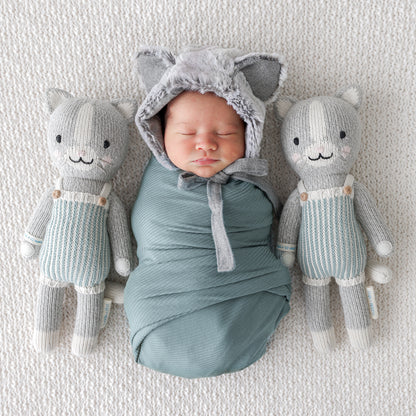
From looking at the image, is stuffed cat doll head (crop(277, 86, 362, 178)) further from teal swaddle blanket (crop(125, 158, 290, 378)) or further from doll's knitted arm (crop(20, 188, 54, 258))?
doll's knitted arm (crop(20, 188, 54, 258))

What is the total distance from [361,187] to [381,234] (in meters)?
0.11

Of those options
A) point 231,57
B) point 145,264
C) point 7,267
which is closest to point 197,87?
point 231,57

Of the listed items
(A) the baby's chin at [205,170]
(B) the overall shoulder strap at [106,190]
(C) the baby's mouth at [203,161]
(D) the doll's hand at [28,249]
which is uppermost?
(C) the baby's mouth at [203,161]

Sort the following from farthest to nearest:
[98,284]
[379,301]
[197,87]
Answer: [379,301]
[98,284]
[197,87]

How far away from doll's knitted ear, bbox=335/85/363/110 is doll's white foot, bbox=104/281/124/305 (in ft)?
2.23

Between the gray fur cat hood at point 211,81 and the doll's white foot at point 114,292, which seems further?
the doll's white foot at point 114,292

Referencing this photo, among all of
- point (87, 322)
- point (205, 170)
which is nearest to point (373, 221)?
point (205, 170)

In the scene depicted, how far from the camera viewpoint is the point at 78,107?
0.93 m

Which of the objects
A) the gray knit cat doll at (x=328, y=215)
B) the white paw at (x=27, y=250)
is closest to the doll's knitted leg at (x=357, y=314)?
the gray knit cat doll at (x=328, y=215)

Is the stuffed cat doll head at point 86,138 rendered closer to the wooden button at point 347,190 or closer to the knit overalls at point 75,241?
the knit overalls at point 75,241

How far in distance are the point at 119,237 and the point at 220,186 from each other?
0.25 metres

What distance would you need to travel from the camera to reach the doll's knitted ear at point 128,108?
3.21 feet

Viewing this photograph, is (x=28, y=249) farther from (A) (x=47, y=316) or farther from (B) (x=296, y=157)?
(B) (x=296, y=157)

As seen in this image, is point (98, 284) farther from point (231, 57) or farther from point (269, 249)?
point (231, 57)
